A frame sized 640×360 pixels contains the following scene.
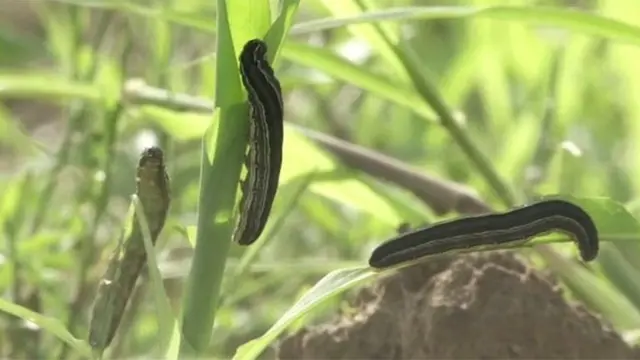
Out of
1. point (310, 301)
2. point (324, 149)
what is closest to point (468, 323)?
point (310, 301)

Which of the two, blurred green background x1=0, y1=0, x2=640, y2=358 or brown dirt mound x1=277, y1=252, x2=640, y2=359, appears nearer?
brown dirt mound x1=277, y1=252, x2=640, y2=359

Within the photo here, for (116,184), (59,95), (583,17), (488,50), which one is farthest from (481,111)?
(583,17)

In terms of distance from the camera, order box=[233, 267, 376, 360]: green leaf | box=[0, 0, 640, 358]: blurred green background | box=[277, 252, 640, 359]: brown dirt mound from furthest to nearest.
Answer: box=[0, 0, 640, 358]: blurred green background → box=[277, 252, 640, 359]: brown dirt mound → box=[233, 267, 376, 360]: green leaf

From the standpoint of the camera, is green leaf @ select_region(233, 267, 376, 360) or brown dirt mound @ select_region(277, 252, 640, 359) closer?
green leaf @ select_region(233, 267, 376, 360)

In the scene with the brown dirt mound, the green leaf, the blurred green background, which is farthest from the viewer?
the blurred green background

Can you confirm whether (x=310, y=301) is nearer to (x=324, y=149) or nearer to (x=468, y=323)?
(x=468, y=323)

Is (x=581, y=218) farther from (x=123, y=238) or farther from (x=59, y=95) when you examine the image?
(x=59, y=95)
